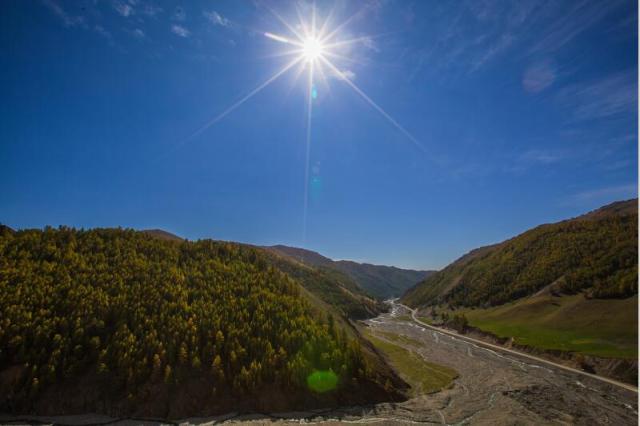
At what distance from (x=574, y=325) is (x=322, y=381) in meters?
57.9

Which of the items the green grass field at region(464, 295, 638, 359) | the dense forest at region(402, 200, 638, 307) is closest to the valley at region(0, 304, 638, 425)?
the green grass field at region(464, 295, 638, 359)

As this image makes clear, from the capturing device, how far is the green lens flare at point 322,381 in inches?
1189

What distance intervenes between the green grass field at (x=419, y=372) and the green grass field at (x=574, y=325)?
22.1m

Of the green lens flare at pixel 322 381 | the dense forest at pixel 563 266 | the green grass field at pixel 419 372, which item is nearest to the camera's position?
the green lens flare at pixel 322 381

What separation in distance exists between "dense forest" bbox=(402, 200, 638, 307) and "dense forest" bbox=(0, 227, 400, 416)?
65860 millimetres

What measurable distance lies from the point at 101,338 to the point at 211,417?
12.9 metres

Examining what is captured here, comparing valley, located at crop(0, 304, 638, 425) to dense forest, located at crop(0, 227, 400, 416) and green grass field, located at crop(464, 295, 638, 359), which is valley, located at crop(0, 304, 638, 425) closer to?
dense forest, located at crop(0, 227, 400, 416)

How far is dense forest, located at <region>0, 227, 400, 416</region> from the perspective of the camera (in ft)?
85.7

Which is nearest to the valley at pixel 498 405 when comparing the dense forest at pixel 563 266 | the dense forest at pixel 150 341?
the dense forest at pixel 150 341

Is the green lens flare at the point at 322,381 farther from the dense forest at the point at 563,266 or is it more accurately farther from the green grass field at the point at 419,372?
the dense forest at the point at 563,266

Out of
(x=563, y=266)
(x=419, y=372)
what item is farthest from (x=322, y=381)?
(x=563, y=266)

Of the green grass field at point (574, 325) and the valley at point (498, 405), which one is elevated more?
the green grass field at point (574, 325)

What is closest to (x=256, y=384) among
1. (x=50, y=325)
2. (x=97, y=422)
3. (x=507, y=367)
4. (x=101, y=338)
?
(x=97, y=422)

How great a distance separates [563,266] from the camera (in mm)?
97875
